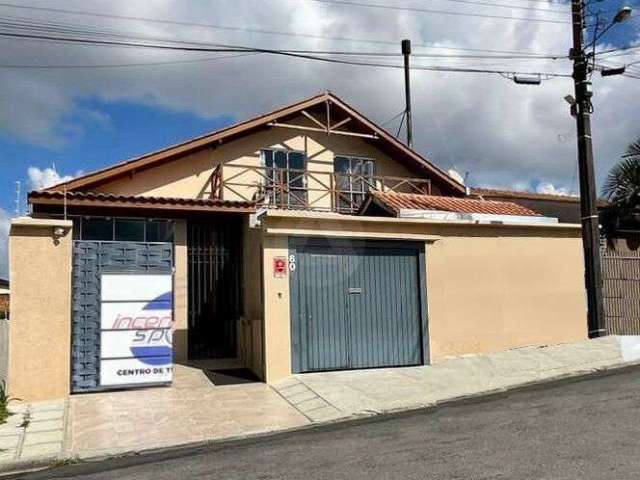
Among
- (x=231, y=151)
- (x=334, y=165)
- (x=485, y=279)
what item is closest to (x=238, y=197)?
(x=231, y=151)

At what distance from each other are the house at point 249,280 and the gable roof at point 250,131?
0.06 metres

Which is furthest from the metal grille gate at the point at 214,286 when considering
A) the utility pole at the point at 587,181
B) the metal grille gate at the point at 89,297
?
the utility pole at the point at 587,181

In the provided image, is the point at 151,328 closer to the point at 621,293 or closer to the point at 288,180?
the point at 288,180

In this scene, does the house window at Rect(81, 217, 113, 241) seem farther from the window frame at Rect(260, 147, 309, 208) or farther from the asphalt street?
the asphalt street

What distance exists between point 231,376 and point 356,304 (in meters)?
2.58

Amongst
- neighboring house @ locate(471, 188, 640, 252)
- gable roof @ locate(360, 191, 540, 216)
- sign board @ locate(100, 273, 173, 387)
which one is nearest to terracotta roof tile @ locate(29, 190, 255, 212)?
sign board @ locate(100, 273, 173, 387)

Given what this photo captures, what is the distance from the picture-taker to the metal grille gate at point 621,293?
14.5 m

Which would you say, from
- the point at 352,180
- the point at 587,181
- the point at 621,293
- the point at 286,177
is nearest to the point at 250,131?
the point at 286,177

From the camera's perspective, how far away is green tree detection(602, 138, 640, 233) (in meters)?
18.7

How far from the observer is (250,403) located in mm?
10047

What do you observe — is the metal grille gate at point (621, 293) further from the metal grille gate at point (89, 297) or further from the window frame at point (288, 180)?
the metal grille gate at point (89, 297)

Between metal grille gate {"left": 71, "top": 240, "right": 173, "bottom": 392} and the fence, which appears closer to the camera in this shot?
the fence

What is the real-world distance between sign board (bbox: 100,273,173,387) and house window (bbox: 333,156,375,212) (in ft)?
24.8

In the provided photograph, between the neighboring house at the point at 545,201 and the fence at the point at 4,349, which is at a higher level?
the neighboring house at the point at 545,201
